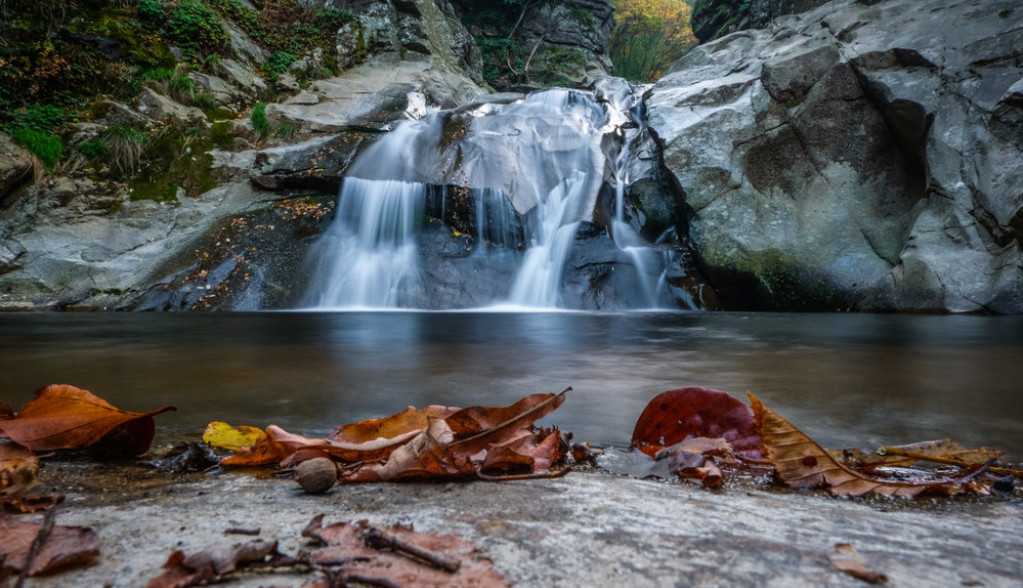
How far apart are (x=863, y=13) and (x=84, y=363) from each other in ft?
39.4

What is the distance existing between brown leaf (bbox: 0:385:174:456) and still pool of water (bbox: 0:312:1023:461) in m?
0.43

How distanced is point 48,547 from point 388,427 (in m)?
0.72

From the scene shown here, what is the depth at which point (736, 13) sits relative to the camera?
61.5 ft

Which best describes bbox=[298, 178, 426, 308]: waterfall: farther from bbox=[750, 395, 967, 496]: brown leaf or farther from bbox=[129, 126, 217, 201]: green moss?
bbox=[750, 395, 967, 496]: brown leaf

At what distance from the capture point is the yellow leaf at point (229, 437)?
1400mm

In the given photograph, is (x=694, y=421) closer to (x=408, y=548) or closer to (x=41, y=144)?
(x=408, y=548)

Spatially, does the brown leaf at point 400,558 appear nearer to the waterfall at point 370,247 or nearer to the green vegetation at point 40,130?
the waterfall at point 370,247

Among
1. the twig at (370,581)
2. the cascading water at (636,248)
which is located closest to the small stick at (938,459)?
the twig at (370,581)

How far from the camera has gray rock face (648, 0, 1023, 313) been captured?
7.17 metres

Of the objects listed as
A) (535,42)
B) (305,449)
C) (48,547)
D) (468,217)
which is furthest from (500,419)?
(535,42)

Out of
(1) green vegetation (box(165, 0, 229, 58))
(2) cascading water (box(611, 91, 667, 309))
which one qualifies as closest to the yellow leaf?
(2) cascading water (box(611, 91, 667, 309))

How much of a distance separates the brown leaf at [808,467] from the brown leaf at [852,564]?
41 cm

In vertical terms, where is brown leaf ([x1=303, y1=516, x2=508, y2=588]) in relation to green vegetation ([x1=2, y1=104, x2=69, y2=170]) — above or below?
below

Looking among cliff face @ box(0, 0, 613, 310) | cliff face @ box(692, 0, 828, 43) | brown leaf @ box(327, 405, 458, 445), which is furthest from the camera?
cliff face @ box(692, 0, 828, 43)
